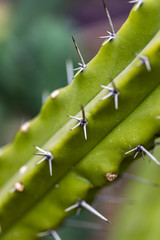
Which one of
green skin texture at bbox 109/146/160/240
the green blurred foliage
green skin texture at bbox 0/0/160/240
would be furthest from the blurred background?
green skin texture at bbox 0/0/160/240

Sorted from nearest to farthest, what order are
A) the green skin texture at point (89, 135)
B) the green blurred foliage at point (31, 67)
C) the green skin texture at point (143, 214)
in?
the green skin texture at point (89, 135) → the green skin texture at point (143, 214) → the green blurred foliage at point (31, 67)

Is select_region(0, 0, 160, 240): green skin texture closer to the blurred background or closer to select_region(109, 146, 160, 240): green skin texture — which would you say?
select_region(109, 146, 160, 240): green skin texture

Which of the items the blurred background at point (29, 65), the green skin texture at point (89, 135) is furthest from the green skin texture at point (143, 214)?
the blurred background at point (29, 65)

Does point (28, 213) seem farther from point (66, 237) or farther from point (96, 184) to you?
point (66, 237)

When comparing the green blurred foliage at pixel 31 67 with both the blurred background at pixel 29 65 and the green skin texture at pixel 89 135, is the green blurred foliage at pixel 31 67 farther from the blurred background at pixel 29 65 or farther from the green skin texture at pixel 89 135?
the green skin texture at pixel 89 135

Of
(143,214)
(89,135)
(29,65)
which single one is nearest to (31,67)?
(29,65)

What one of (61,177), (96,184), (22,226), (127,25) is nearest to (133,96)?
(127,25)
